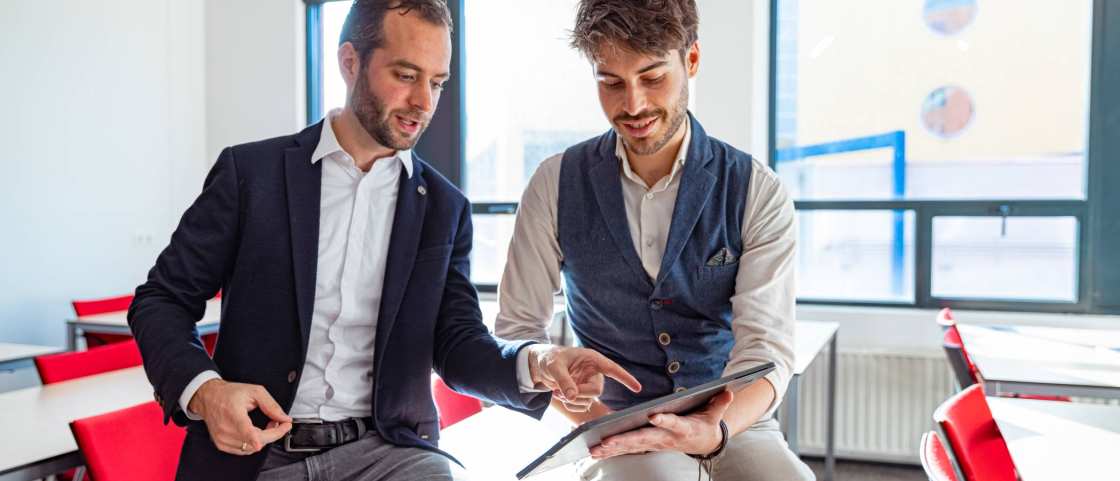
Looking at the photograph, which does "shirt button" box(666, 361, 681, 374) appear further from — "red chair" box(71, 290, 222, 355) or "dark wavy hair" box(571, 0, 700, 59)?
"red chair" box(71, 290, 222, 355)

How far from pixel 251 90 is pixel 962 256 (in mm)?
4366

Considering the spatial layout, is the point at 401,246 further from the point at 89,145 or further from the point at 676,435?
the point at 89,145

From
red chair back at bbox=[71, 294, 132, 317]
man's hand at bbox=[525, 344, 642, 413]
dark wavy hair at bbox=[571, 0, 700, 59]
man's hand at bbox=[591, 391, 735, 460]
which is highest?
dark wavy hair at bbox=[571, 0, 700, 59]

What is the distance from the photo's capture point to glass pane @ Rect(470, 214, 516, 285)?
5.31 meters

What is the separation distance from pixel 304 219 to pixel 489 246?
3.73m

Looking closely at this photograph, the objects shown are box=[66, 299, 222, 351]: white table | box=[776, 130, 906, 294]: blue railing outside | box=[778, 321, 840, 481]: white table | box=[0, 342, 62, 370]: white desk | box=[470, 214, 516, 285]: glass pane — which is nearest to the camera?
box=[778, 321, 840, 481]: white table

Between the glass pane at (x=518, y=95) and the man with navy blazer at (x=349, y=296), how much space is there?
324cm

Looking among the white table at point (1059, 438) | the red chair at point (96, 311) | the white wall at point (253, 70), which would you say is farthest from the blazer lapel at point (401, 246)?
the white wall at point (253, 70)

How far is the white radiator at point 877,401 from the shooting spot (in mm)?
4227

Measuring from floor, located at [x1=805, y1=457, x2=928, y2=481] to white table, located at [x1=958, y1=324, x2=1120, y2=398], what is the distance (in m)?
0.87

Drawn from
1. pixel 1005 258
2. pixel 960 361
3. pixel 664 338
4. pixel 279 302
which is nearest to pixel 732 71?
pixel 1005 258

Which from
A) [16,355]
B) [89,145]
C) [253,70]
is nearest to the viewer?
[16,355]

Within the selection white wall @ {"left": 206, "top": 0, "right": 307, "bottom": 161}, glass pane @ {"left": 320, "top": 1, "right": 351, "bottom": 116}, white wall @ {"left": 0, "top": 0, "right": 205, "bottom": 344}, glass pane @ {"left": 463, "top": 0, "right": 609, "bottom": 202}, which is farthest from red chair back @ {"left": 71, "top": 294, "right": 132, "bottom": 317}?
glass pane @ {"left": 463, "top": 0, "right": 609, "bottom": 202}

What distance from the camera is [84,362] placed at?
276cm
